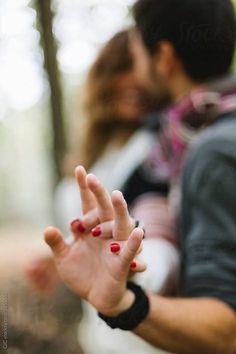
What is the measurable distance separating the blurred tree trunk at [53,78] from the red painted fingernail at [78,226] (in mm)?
2729

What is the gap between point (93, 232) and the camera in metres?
1.16

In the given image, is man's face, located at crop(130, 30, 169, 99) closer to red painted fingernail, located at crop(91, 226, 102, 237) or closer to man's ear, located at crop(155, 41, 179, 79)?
man's ear, located at crop(155, 41, 179, 79)

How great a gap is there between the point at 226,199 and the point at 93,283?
420 mm

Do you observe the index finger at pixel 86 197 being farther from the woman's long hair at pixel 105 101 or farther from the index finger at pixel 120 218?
the woman's long hair at pixel 105 101

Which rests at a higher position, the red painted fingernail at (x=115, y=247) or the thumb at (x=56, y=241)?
the red painted fingernail at (x=115, y=247)

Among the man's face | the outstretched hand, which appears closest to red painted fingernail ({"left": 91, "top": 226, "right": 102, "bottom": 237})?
the outstretched hand

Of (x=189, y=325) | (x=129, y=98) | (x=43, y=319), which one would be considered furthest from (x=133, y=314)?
(x=43, y=319)

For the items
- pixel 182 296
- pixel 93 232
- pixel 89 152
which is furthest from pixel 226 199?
pixel 89 152

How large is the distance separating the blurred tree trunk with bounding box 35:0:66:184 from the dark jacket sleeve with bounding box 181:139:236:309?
2518 mm

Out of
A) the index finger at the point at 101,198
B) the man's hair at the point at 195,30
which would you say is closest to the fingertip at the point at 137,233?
the index finger at the point at 101,198

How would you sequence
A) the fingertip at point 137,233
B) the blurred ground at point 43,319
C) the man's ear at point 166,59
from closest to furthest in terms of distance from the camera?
the fingertip at point 137,233 < the man's ear at point 166,59 < the blurred ground at point 43,319

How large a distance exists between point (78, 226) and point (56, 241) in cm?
6

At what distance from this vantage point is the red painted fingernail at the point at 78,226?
1.21 meters

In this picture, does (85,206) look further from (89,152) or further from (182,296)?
(89,152)
